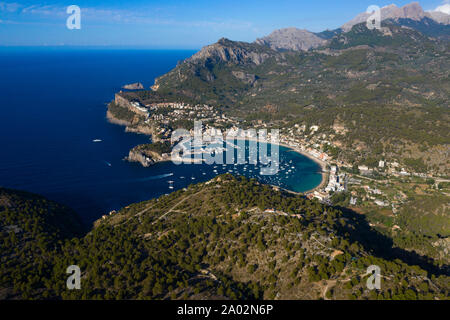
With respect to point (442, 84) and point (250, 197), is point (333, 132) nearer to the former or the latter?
point (250, 197)

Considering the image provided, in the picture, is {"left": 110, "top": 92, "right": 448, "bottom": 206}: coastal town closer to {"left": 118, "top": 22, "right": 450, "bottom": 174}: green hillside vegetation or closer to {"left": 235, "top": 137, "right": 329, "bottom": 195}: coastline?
{"left": 235, "top": 137, "right": 329, "bottom": 195}: coastline

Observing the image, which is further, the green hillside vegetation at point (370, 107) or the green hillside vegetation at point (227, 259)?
the green hillside vegetation at point (370, 107)

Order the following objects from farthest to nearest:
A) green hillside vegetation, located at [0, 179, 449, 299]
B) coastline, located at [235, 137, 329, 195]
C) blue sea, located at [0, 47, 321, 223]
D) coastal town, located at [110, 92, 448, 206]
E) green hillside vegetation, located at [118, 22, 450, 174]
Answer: green hillside vegetation, located at [118, 22, 450, 174], coastline, located at [235, 137, 329, 195], coastal town, located at [110, 92, 448, 206], blue sea, located at [0, 47, 321, 223], green hillside vegetation, located at [0, 179, 449, 299]

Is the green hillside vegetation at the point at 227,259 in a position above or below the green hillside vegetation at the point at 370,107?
below

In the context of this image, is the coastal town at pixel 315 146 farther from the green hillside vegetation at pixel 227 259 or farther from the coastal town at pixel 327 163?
the green hillside vegetation at pixel 227 259

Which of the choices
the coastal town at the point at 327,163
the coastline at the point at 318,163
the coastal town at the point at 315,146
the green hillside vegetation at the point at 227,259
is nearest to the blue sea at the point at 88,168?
the coastline at the point at 318,163

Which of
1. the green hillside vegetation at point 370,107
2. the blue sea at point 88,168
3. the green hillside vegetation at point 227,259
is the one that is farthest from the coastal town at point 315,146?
the green hillside vegetation at point 227,259

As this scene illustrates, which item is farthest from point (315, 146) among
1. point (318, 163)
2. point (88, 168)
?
point (88, 168)

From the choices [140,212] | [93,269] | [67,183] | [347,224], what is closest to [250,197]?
[347,224]

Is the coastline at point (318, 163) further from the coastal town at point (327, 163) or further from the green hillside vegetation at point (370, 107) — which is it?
the green hillside vegetation at point (370, 107)

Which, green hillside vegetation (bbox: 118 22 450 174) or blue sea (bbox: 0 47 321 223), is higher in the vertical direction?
green hillside vegetation (bbox: 118 22 450 174)

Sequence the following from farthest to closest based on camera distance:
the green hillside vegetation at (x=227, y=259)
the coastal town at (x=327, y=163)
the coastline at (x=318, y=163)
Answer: the coastline at (x=318, y=163)
the coastal town at (x=327, y=163)
the green hillside vegetation at (x=227, y=259)

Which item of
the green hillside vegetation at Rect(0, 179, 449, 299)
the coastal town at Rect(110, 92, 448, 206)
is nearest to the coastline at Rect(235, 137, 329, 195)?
the coastal town at Rect(110, 92, 448, 206)

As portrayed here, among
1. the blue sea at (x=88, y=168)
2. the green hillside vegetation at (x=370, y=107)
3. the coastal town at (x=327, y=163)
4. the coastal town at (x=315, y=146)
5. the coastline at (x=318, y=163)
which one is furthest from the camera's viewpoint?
the green hillside vegetation at (x=370, y=107)
